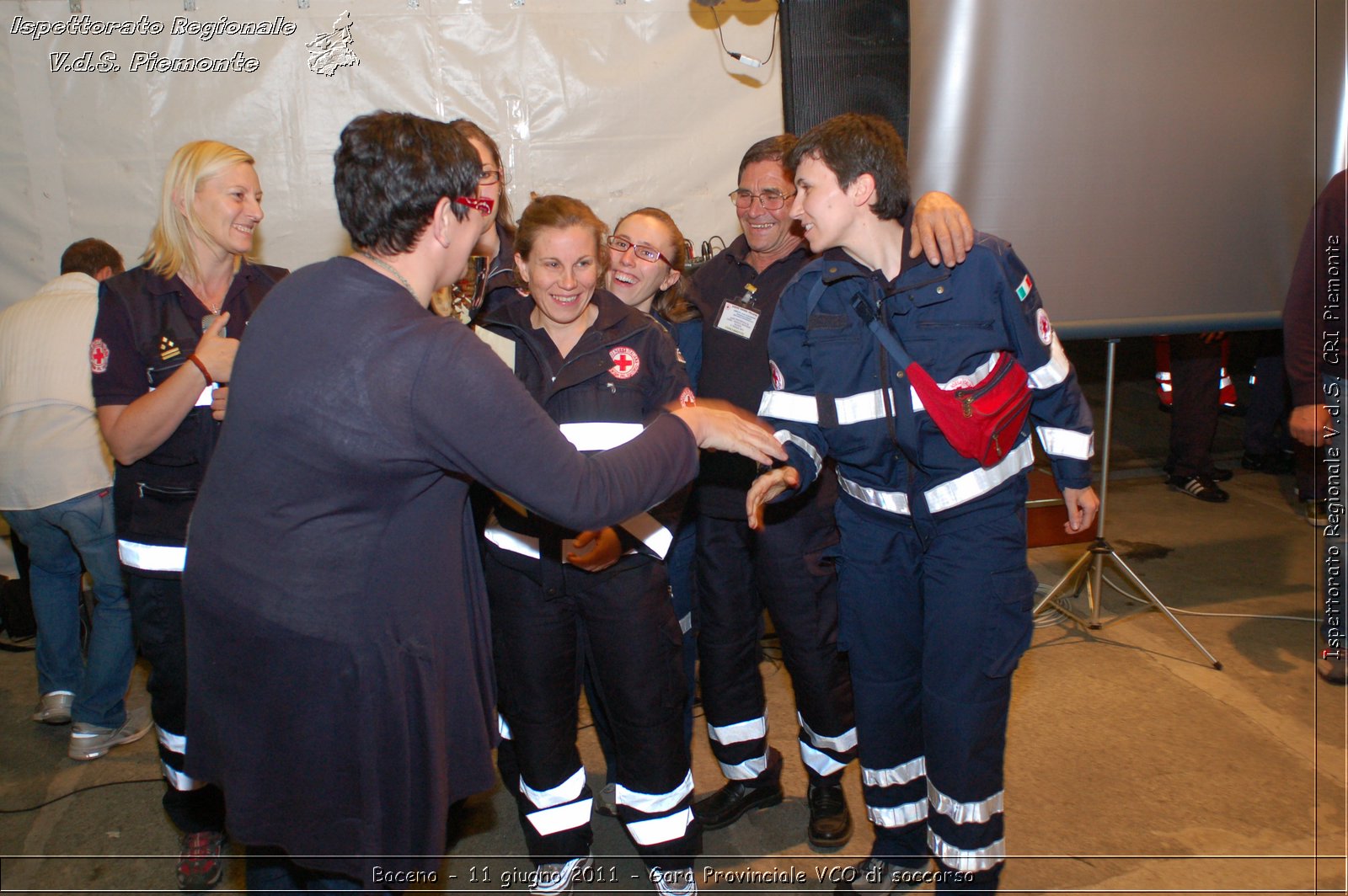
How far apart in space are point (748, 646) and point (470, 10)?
328cm

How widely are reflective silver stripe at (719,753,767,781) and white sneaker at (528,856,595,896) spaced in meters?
0.64

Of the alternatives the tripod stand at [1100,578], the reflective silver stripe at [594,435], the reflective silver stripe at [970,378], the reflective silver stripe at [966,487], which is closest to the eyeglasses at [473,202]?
the reflective silver stripe at [594,435]

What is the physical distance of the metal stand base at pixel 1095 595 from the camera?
175 inches

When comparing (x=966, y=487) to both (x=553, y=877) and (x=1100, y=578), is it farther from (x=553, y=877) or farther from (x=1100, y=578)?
(x=1100, y=578)

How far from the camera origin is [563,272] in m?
2.56

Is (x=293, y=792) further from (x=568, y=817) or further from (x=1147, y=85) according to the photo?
(x=1147, y=85)

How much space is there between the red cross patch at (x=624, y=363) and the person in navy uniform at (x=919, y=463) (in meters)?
0.39

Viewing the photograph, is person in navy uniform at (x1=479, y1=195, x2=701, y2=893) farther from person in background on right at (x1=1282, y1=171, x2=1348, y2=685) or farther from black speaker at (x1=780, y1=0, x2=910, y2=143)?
person in background on right at (x1=1282, y1=171, x2=1348, y2=685)

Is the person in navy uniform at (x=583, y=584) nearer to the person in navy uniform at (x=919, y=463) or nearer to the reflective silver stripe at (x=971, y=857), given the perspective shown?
the person in navy uniform at (x=919, y=463)

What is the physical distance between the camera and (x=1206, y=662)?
4.11 meters

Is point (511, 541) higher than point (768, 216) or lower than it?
lower

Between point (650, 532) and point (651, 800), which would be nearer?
point (650, 532)

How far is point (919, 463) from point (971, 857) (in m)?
1.06

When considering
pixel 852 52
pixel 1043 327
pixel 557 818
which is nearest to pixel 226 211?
pixel 557 818
